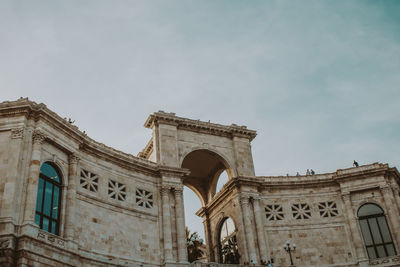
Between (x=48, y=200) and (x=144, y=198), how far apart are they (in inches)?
324

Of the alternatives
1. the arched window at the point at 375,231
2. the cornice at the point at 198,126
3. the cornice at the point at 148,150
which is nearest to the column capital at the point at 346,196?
the arched window at the point at 375,231

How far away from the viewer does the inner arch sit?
41.6 metres

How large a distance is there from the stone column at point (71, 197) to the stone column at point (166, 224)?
717 cm

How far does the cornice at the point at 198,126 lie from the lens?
38.3 meters

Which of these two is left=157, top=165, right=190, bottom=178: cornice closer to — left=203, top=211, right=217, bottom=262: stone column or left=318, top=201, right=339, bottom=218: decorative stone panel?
left=203, top=211, right=217, bottom=262: stone column

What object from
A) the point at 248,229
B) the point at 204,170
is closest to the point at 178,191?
the point at 248,229

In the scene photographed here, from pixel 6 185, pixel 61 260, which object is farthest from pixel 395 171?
pixel 6 185

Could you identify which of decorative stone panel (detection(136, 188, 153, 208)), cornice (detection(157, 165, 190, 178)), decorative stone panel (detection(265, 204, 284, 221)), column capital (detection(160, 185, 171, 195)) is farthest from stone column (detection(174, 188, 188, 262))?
decorative stone panel (detection(265, 204, 284, 221))

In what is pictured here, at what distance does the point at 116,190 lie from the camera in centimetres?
3331

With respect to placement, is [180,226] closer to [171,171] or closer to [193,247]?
[171,171]

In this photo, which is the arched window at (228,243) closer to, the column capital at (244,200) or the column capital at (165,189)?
the column capital at (244,200)

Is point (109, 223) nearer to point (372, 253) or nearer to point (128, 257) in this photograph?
point (128, 257)

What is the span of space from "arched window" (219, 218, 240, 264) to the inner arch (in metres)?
4.25

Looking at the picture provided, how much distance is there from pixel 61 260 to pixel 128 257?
5926 millimetres
